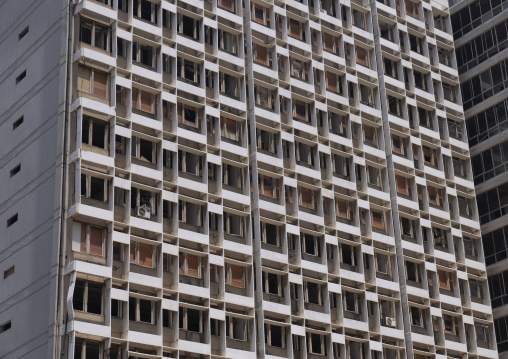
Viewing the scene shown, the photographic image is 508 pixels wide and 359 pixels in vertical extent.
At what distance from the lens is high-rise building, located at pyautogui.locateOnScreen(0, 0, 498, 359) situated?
58.1m

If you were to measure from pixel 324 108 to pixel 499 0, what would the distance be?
22237mm

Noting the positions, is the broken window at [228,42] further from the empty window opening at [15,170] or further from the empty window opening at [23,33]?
the empty window opening at [15,170]

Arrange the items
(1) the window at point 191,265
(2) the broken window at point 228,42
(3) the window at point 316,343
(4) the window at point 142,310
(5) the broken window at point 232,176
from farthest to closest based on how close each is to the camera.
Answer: (2) the broken window at point 228,42 < (5) the broken window at point 232,176 < (3) the window at point 316,343 < (1) the window at point 191,265 < (4) the window at point 142,310

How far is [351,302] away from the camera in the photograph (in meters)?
68.4

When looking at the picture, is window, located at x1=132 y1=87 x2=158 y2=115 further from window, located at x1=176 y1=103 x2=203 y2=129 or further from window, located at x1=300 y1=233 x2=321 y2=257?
window, located at x1=300 y1=233 x2=321 y2=257

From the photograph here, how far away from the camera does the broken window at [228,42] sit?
Result: 6962cm

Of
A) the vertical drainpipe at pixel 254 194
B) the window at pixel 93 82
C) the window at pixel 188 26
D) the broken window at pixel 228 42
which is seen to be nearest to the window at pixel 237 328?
the vertical drainpipe at pixel 254 194

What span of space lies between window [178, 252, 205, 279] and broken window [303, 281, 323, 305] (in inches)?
309

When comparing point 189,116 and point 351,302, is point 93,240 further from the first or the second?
point 351,302

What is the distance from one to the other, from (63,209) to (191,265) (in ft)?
28.7

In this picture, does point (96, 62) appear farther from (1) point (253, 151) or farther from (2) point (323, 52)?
(2) point (323, 52)

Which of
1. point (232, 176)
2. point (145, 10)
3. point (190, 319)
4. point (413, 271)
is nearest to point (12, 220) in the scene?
point (190, 319)

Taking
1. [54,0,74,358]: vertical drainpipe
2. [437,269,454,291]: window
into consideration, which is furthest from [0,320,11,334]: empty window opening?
[437,269,454,291]: window

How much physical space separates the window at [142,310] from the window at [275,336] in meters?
8.20
